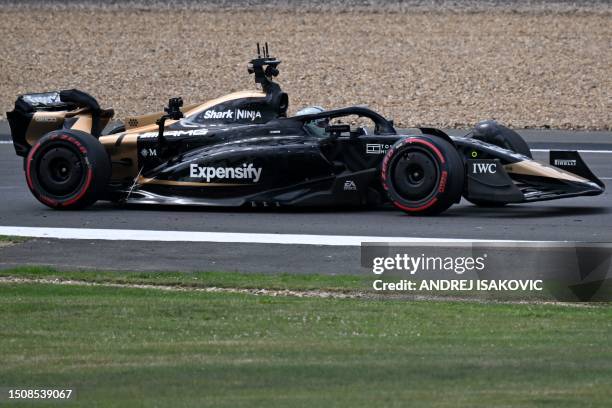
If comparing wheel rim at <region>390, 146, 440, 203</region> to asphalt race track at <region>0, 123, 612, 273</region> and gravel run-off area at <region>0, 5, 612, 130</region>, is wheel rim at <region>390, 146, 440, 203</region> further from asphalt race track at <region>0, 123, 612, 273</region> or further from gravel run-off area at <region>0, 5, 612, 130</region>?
gravel run-off area at <region>0, 5, 612, 130</region>

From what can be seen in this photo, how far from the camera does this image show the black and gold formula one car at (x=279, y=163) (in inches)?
547

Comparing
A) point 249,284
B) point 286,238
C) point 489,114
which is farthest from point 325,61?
point 249,284

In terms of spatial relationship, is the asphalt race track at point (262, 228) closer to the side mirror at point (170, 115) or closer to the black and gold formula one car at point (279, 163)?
the black and gold formula one car at point (279, 163)

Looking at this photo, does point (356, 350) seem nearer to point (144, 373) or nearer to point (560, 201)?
point (144, 373)

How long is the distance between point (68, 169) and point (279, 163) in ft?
7.86

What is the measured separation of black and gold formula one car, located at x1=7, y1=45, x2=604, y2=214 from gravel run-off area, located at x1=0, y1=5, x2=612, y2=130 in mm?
9550

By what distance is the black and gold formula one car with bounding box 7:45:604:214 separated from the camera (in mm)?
13906

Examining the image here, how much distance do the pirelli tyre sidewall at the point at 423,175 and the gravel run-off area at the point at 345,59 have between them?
10237mm

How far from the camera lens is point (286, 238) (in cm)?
1299

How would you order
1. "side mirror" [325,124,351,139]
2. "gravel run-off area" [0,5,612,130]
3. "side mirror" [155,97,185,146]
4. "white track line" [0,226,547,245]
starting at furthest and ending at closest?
"gravel run-off area" [0,5,612,130]
"side mirror" [155,97,185,146]
"side mirror" [325,124,351,139]
"white track line" [0,226,547,245]

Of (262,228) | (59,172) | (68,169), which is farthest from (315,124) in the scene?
(59,172)

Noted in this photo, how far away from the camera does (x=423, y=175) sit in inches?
549

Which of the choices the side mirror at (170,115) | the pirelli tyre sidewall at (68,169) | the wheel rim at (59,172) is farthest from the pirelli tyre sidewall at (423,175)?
the wheel rim at (59,172)

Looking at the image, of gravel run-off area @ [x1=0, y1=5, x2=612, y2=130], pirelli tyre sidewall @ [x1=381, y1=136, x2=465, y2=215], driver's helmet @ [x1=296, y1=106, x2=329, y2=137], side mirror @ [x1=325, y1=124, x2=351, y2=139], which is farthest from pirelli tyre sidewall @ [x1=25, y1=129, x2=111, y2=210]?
gravel run-off area @ [x1=0, y1=5, x2=612, y2=130]
